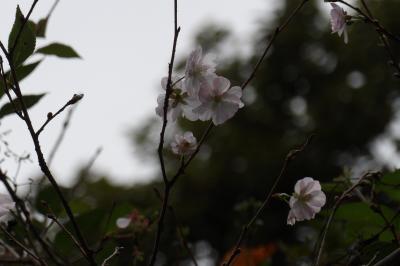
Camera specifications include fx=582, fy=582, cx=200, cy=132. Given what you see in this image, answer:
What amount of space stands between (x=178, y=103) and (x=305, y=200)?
200 millimetres

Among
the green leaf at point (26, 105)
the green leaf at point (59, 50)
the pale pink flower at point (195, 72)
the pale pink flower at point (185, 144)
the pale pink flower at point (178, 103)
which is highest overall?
the pale pink flower at point (195, 72)

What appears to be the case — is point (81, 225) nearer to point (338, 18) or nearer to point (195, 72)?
point (195, 72)

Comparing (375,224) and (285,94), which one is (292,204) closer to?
(375,224)

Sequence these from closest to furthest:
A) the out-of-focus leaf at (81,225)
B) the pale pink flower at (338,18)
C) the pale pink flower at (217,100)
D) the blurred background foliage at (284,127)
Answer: the pale pink flower at (217,100), the pale pink flower at (338,18), the out-of-focus leaf at (81,225), the blurred background foliage at (284,127)

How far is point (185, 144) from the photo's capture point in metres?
0.74

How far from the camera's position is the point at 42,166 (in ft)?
1.87

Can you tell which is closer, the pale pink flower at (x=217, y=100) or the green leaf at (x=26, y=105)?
the pale pink flower at (x=217, y=100)

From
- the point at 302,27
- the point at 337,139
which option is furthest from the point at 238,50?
the point at 337,139

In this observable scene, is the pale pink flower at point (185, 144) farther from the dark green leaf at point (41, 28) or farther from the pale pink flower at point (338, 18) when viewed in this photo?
the dark green leaf at point (41, 28)

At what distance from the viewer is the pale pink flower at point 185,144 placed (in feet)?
2.42

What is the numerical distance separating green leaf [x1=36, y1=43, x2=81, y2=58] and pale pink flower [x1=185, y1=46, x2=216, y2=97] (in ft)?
1.25

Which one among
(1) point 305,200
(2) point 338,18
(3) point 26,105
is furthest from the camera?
(3) point 26,105

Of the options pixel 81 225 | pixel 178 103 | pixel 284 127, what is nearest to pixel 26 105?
pixel 81 225

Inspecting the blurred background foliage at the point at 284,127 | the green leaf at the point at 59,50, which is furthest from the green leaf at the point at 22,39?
the blurred background foliage at the point at 284,127
